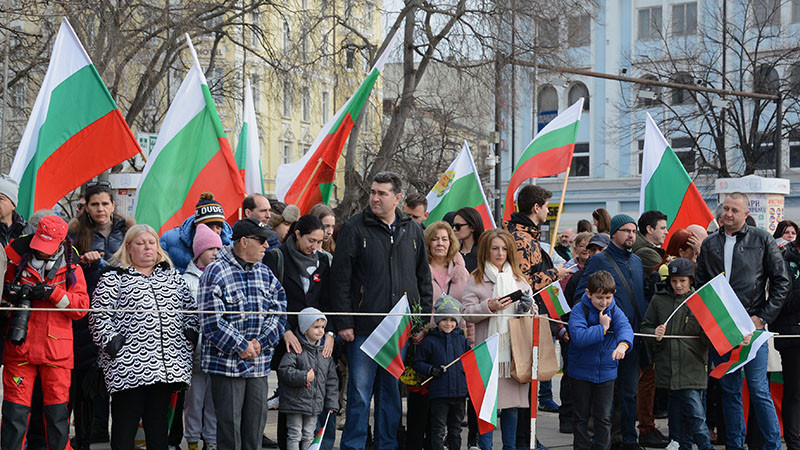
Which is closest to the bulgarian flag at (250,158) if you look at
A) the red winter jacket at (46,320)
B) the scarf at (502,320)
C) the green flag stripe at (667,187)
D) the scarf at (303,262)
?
the scarf at (303,262)

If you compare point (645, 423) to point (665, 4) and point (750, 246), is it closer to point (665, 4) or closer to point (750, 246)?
point (750, 246)

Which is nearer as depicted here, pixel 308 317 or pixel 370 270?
pixel 308 317

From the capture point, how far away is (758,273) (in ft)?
27.2

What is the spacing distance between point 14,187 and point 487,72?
50.4 ft

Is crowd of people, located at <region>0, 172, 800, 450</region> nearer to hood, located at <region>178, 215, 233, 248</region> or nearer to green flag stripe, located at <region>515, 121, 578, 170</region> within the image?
hood, located at <region>178, 215, 233, 248</region>

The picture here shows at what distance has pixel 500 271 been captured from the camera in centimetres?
813

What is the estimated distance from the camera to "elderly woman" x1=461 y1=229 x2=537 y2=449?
7.92 meters

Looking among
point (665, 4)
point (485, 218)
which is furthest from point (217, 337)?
point (665, 4)

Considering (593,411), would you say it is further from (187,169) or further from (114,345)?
(187,169)

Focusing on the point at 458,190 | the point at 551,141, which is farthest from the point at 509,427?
the point at 458,190

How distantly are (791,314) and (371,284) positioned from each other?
10.8 ft

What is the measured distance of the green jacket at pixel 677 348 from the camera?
26.8ft

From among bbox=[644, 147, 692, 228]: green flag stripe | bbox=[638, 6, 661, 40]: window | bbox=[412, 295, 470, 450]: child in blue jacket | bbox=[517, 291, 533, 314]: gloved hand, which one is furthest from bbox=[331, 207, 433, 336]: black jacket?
bbox=[638, 6, 661, 40]: window

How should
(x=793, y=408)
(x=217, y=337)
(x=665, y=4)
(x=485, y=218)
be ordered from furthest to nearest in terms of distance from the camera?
(x=665, y=4)
(x=485, y=218)
(x=793, y=408)
(x=217, y=337)
